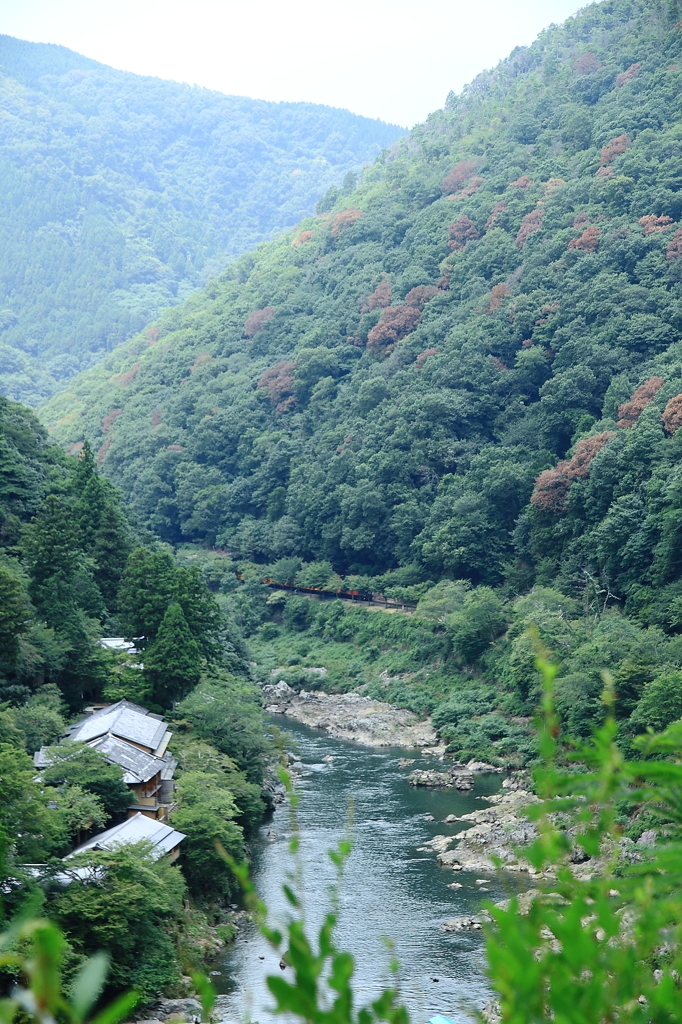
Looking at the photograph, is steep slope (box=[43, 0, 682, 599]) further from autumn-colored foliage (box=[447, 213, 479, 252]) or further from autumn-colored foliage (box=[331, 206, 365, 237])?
autumn-colored foliage (box=[331, 206, 365, 237])

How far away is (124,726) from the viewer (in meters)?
23.3

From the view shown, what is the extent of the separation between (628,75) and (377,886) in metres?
52.1

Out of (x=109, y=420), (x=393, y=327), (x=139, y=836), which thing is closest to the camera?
(x=139, y=836)

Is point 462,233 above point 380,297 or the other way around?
above

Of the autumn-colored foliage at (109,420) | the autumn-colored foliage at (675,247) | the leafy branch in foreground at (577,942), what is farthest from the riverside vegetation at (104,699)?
the autumn-colored foliage at (109,420)

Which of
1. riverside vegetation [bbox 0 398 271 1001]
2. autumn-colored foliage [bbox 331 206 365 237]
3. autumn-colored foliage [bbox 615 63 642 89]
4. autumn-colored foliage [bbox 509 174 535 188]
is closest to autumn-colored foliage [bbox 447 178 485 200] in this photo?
autumn-colored foliage [bbox 509 174 535 188]

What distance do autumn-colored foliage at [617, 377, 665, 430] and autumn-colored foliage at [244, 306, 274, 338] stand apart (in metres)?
30.5

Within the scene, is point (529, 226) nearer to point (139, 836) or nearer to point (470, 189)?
point (470, 189)

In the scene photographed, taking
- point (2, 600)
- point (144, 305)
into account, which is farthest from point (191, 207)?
point (2, 600)

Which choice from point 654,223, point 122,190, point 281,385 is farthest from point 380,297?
point 122,190

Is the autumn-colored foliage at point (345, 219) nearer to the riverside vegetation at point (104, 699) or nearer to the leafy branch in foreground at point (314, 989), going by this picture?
the riverside vegetation at point (104, 699)

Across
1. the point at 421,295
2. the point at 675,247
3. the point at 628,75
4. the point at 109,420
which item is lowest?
the point at 109,420

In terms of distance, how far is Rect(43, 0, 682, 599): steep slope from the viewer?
41.3 metres

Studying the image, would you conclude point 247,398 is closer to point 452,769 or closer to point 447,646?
point 447,646
